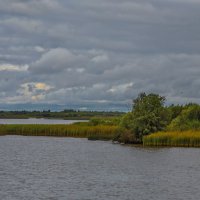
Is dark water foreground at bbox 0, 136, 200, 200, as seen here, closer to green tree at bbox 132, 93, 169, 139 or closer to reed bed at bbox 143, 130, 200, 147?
reed bed at bbox 143, 130, 200, 147

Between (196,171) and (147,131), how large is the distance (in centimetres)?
3365

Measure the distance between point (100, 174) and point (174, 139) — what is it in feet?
96.0

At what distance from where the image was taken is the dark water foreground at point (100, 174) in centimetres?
3666

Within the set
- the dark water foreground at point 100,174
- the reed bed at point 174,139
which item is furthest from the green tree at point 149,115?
the dark water foreground at point 100,174

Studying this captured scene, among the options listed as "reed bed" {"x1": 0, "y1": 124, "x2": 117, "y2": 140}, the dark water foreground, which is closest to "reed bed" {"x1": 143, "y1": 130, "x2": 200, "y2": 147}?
the dark water foreground

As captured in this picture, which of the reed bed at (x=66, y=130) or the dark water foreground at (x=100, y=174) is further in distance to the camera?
the reed bed at (x=66, y=130)

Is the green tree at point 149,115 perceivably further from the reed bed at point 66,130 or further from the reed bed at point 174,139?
the reed bed at point 66,130

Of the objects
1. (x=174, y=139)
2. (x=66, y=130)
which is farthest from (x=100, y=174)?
(x=66, y=130)

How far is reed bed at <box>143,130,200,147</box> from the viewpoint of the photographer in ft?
241

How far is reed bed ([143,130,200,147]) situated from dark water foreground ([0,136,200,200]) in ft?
11.7

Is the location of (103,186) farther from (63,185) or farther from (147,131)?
(147,131)

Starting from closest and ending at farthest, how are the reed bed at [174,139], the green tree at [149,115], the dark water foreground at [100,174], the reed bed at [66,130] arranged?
the dark water foreground at [100,174] < the reed bed at [174,139] < the green tree at [149,115] < the reed bed at [66,130]

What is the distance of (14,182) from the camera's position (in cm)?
4091

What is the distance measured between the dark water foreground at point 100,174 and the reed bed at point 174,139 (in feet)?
11.7
